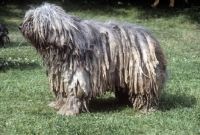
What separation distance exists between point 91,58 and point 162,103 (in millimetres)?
1652

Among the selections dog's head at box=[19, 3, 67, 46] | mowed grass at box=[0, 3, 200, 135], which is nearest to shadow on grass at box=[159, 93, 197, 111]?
mowed grass at box=[0, 3, 200, 135]

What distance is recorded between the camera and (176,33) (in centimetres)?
1833

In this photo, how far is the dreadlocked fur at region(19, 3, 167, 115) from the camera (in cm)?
689

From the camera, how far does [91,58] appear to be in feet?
Result: 23.2

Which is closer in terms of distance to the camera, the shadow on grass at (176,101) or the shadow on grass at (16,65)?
the shadow on grass at (176,101)

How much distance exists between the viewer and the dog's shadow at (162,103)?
768 cm

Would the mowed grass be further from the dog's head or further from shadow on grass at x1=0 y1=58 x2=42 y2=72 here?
the dog's head

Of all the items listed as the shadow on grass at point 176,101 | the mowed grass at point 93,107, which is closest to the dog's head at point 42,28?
the mowed grass at point 93,107

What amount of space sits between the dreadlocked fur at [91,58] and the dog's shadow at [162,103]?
1.14ft

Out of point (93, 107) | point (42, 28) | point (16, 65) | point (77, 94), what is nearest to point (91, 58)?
point (77, 94)

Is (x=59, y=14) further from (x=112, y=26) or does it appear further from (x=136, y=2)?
(x=136, y=2)

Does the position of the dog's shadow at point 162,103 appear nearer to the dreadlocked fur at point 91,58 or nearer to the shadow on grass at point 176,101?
the shadow on grass at point 176,101

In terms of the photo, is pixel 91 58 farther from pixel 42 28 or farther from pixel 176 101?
pixel 176 101

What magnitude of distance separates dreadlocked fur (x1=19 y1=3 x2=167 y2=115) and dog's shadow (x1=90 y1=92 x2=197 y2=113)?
0.35m
